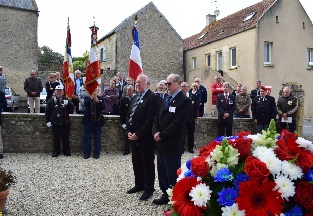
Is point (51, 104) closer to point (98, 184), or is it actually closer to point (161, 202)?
point (98, 184)

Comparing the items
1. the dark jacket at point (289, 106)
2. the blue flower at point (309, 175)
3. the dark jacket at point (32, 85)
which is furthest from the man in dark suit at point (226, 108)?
the blue flower at point (309, 175)

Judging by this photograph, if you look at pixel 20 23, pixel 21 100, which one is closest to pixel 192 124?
pixel 21 100

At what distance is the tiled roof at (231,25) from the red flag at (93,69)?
16110mm

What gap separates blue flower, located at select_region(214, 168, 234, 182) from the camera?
229 centimetres

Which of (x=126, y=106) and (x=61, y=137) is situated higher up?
(x=126, y=106)

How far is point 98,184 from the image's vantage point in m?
6.27

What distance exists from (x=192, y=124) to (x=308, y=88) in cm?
1864

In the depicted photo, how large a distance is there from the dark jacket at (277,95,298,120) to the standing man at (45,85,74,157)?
652cm

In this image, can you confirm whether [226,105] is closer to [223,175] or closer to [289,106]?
[289,106]

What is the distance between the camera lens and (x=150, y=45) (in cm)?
2819

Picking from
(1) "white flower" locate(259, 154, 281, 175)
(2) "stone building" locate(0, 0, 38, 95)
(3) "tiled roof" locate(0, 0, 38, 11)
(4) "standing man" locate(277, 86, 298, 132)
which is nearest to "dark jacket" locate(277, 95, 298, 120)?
(4) "standing man" locate(277, 86, 298, 132)

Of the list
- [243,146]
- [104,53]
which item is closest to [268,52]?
[104,53]

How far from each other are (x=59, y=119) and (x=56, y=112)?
0.67ft

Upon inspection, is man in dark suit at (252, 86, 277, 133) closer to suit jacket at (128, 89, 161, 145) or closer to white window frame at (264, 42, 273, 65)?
suit jacket at (128, 89, 161, 145)
